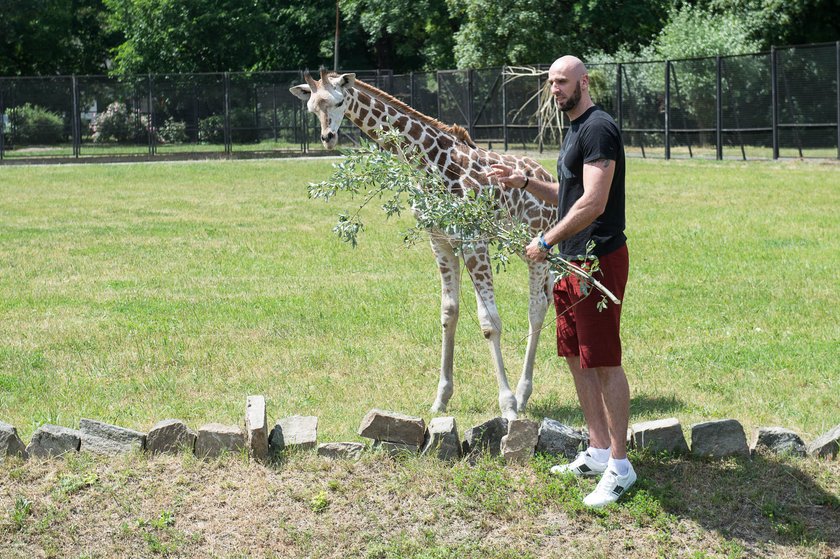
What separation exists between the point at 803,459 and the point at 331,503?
8.98 ft

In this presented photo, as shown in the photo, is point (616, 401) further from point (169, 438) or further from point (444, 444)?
point (169, 438)

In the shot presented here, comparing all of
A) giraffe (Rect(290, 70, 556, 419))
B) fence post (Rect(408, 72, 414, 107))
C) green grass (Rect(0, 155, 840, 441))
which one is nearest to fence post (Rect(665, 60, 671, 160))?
fence post (Rect(408, 72, 414, 107))

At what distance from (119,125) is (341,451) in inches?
1396

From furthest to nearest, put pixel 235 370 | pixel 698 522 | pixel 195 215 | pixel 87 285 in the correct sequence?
pixel 195 215
pixel 87 285
pixel 235 370
pixel 698 522

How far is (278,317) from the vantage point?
11.1m

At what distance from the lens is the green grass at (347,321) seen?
26.5 ft

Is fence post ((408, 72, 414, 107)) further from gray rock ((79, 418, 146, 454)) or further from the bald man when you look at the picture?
the bald man

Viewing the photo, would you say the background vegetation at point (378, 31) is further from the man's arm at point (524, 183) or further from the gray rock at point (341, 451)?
the gray rock at point (341, 451)

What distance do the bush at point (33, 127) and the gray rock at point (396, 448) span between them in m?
34.9

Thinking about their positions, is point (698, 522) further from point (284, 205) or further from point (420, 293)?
point (284, 205)

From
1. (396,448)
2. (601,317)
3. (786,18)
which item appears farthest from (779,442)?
(786,18)

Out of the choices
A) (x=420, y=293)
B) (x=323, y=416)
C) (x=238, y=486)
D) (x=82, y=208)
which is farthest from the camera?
(x=82, y=208)

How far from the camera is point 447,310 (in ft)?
26.5

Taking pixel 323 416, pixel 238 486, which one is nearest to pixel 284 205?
pixel 323 416
